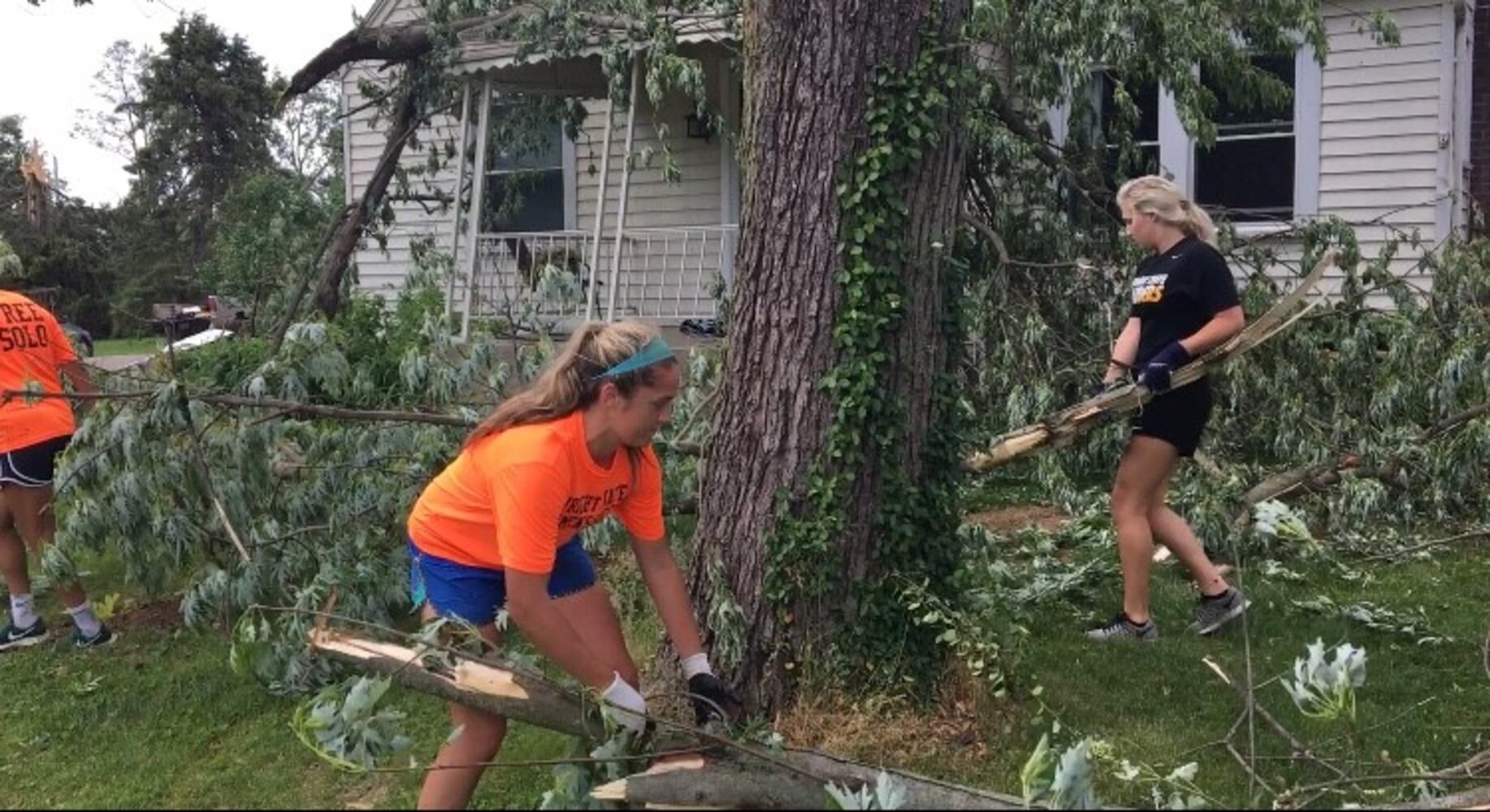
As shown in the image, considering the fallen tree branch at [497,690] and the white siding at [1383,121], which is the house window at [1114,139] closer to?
the white siding at [1383,121]

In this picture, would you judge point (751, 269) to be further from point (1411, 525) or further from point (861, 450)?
point (1411, 525)

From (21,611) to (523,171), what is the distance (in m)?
6.26

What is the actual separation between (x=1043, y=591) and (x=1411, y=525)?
2182mm

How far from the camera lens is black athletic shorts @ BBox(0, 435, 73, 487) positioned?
17.7 feet

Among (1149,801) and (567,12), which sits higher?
(567,12)

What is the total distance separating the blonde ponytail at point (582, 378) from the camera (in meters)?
2.98

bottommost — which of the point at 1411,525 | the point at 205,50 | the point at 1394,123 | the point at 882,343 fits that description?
the point at 1411,525

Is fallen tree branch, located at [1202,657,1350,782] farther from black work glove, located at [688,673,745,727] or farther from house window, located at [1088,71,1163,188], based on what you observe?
house window, located at [1088,71,1163,188]

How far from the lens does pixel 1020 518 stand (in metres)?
7.16

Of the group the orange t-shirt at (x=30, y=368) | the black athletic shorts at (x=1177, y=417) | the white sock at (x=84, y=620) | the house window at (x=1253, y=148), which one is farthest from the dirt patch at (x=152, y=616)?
the house window at (x=1253, y=148)

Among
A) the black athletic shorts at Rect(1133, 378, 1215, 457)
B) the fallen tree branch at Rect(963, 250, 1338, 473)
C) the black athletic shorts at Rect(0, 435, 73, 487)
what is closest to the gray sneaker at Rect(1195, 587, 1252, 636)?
the black athletic shorts at Rect(1133, 378, 1215, 457)

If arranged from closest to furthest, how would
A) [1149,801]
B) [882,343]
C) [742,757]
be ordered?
[742,757], [1149,801], [882,343]

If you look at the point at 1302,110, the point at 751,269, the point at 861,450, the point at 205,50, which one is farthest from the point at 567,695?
the point at 205,50

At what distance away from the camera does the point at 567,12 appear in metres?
7.95
